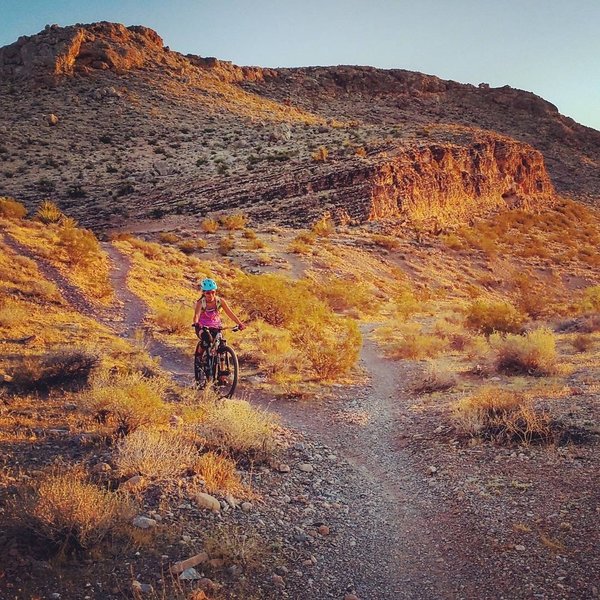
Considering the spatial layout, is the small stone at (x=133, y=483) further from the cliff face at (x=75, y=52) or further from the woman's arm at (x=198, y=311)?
the cliff face at (x=75, y=52)

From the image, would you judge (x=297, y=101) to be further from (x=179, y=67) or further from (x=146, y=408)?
(x=146, y=408)

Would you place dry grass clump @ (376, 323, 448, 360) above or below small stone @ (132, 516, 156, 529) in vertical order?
above

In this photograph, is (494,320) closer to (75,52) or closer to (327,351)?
(327,351)

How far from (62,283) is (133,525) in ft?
37.4

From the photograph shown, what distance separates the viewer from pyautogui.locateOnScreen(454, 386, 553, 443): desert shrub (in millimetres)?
6449

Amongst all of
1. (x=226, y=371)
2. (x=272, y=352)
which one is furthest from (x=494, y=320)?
(x=226, y=371)

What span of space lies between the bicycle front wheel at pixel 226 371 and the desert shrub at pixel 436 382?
12.7ft

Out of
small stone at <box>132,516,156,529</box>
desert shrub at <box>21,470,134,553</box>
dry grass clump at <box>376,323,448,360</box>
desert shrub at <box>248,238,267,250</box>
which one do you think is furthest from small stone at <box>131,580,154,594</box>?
desert shrub at <box>248,238,267,250</box>

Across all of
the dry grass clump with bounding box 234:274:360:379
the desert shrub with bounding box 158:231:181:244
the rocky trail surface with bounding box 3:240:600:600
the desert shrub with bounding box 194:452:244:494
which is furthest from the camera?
the desert shrub with bounding box 158:231:181:244

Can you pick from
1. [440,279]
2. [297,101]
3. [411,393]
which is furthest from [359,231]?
[297,101]

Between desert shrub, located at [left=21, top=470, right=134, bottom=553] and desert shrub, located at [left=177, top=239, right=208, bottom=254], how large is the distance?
24714mm

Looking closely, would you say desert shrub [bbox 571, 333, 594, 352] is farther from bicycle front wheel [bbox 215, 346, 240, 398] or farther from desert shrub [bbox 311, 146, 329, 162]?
desert shrub [bbox 311, 146, 329, 162]

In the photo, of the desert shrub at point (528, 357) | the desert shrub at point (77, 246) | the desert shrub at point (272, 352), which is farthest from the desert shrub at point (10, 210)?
the desert shrub at point (528, 357)

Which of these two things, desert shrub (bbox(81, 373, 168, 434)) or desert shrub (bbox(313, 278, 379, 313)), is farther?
desert shrub (bbox(313, 278, 379, 313))
